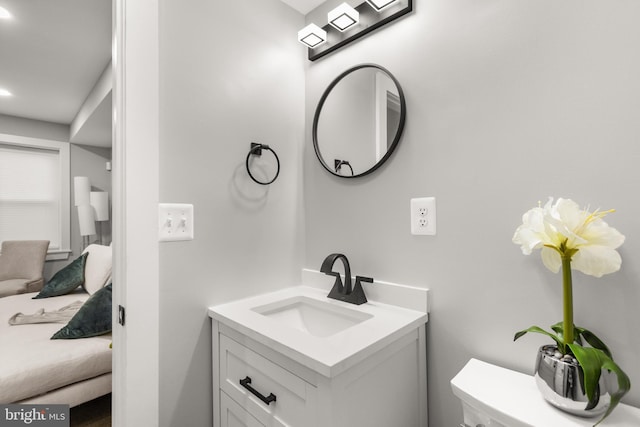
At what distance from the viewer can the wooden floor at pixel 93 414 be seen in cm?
172

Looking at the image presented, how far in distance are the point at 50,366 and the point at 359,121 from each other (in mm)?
2032

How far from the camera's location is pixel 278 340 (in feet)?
2.76

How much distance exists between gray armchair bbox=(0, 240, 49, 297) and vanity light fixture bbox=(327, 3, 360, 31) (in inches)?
157

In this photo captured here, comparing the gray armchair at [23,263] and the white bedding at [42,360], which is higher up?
the gray armchair at [23,263]

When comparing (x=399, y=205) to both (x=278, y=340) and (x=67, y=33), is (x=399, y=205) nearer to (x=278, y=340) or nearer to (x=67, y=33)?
(x=278, y=340)

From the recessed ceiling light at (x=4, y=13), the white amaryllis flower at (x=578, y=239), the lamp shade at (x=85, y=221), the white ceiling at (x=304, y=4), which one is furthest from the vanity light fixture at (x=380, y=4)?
the lamp shade at (x=85, y=221)

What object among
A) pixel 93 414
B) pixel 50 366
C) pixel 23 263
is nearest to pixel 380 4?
pixel 50 366

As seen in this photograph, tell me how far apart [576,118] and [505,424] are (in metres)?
0.79

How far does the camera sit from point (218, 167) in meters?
1.20

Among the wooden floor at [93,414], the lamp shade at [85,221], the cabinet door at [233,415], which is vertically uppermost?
the lamp shade at [85,221]

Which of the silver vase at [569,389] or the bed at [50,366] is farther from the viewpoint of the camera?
the bed at [50,366]

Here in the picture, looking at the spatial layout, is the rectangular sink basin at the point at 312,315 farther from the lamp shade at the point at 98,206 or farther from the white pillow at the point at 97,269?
the lamp shade at the point at 98,206

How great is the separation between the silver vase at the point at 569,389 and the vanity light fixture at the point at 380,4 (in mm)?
1270

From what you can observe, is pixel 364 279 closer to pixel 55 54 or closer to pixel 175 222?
pixel 175 222
